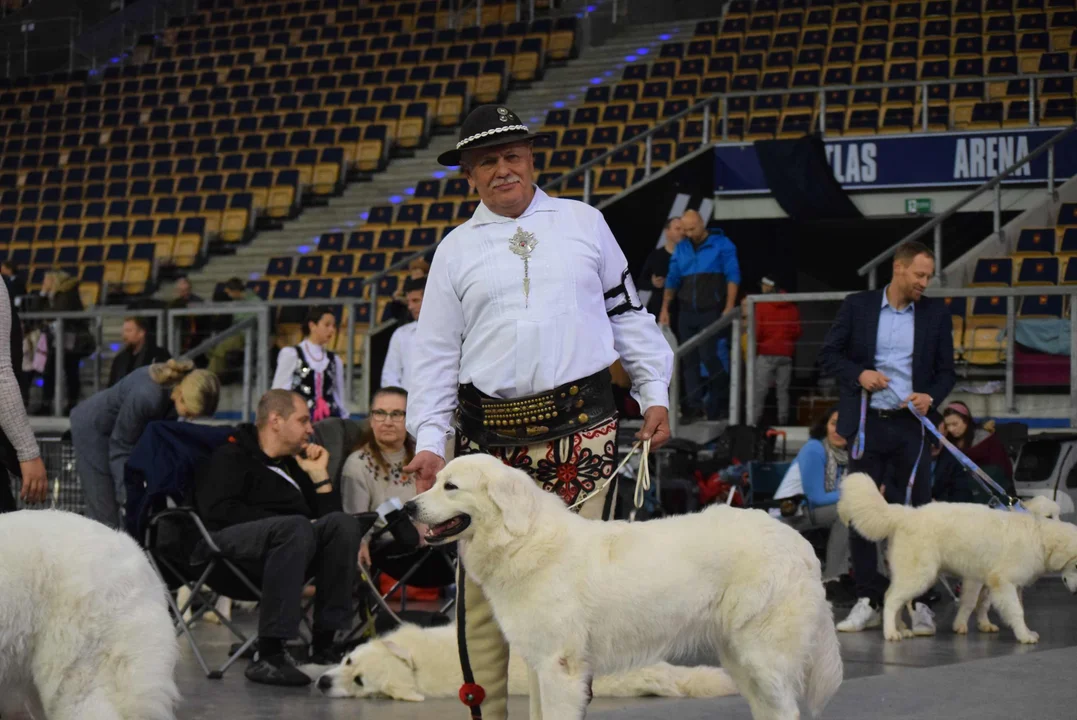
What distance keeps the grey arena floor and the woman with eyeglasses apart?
104 cm

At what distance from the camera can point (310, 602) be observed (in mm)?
7125

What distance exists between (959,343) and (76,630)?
7782mm

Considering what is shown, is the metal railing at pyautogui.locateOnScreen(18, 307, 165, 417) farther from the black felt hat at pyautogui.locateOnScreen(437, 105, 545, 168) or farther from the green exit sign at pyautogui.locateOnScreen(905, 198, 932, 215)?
the black felt hat at pyautogui.locateOnScreen(437, 105, 545, 168)

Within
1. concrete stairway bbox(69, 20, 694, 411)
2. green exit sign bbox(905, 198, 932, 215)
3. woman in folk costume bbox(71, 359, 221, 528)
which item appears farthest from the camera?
concrete stairway bbox(69, 20, 694, 411)

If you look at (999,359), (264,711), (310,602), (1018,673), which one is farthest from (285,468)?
(999,359)

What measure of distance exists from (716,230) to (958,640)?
526cm

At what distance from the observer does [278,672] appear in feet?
18.9

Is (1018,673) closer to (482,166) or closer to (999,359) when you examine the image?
(482,166)

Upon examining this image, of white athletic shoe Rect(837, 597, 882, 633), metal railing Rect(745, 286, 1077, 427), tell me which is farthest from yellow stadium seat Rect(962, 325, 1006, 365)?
white athletic shoe Rect(837, 597, 882, 633)

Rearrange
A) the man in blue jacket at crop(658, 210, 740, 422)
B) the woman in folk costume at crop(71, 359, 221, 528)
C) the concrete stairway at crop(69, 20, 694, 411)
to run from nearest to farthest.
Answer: the woman in folk costume at crop(71, 359, 221, 528)
the man in blue jacket at crop(658, 210, 740, 422)
the concrete stairway at crop(69, 20, 694, 411)

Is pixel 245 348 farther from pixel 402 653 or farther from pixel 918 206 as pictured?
pixel 918 206

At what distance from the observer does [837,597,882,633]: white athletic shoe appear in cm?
723

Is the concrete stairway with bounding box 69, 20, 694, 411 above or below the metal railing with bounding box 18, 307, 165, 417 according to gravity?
above

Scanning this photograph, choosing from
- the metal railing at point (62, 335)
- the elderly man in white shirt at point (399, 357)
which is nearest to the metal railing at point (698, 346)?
the elderly man in white shirt at point (399, 357)
